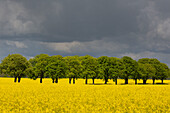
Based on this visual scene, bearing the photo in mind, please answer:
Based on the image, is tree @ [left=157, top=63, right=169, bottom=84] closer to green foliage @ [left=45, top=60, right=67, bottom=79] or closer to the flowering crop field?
green foliage @ [left=45, top=60, right=67, bottom=79]

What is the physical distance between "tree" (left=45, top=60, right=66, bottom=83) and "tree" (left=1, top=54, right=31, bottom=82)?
395 inches

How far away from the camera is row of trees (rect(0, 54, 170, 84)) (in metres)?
79.0

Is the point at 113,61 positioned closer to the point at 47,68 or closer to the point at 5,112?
the point at 47,68

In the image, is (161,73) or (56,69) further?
(161,73)

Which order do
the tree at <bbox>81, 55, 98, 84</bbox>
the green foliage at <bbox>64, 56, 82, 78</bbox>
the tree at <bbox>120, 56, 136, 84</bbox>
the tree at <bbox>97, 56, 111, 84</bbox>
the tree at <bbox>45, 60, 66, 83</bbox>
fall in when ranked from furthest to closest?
1. the tree at <bbox>120, 56, 136, 84</bbox>
2. the tree at <bbox>97, 56, 111, 84</bbox>
3. the tree at <bbox>45, 60, 66, 83</bbox>
4. the green foliage at <bbox>64, 56, 82, 78</bbox>
5. the tree at <bbox>81, 55, 98, 84</bbox>

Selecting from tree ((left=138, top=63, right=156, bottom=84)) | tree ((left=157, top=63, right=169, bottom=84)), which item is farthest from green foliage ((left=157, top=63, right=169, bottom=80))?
tree ((left=138, top=63, right=156, bottom=84))

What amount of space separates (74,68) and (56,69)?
9.04m

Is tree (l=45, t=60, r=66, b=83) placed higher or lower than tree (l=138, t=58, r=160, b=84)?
lower

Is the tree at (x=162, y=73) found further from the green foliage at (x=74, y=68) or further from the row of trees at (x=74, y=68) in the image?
the green foliage at (x=74, y=68)

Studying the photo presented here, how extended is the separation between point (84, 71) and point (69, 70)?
7.97 meters

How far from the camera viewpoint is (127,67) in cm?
9206

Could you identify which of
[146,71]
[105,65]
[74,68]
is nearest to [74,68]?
[74,68]

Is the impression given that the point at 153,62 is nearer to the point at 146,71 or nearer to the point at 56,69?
the point at 146,71

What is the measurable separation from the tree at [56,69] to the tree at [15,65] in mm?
10037
